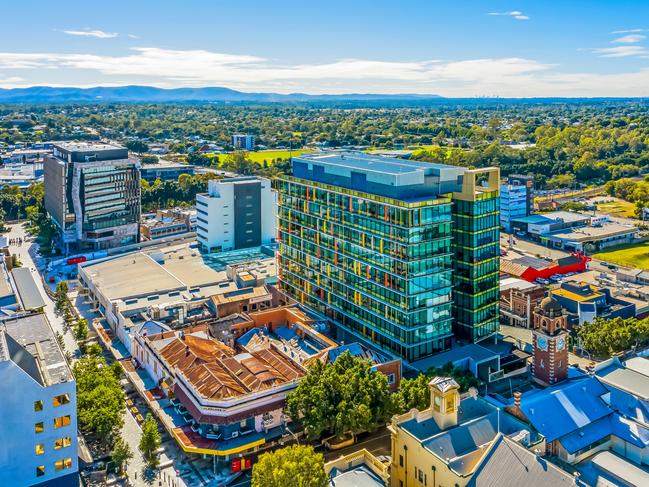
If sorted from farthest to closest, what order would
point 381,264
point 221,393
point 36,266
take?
point 36,266
point 381,264
point 221,393

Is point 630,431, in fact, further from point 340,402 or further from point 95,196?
point 95,196

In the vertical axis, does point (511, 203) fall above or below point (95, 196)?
below

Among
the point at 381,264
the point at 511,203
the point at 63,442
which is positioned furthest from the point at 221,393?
the point at 511,203

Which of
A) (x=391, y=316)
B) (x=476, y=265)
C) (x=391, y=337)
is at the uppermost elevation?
(x=476, y=265)

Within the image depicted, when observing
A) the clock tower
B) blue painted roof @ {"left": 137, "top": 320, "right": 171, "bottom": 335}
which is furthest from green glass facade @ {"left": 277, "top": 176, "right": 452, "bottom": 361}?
blue painted roof @ {"left": 137, "top": 320, "right": 171, "bottom": 335}

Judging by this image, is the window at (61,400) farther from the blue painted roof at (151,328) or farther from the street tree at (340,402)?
the blue painted roof at (151,328)

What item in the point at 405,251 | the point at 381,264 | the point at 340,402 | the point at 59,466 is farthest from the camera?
the point at 381,264
